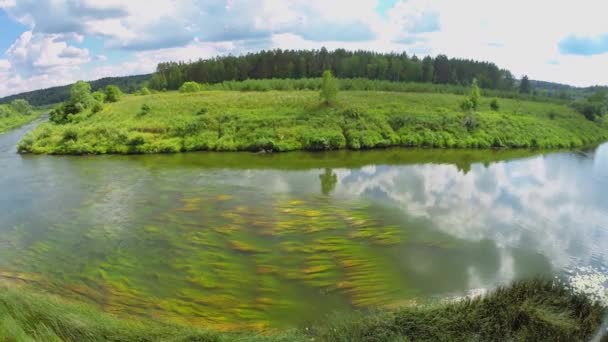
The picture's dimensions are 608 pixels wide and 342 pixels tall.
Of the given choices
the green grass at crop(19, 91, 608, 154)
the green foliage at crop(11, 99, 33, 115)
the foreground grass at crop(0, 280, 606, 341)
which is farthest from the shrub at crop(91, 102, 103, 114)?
the green foliage at crop(11, 99, 33, 115)

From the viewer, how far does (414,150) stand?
117 feet

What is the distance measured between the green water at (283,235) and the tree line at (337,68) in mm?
56187

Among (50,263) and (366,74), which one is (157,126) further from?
(366,74)

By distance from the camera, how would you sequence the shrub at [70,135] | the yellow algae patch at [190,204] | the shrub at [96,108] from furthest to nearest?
the shrub at [96,108] → the shrub at [70,135] → the yellow algae patch at [190,204]

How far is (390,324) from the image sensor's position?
9203 mm

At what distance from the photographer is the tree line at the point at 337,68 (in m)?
80.0

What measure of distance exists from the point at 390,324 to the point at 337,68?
77761 mm

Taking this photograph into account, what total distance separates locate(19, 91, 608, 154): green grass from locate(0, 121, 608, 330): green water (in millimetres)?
7277

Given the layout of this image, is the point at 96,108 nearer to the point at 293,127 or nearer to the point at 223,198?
the point at 293,127

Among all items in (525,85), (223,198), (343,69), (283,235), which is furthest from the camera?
(525,85)

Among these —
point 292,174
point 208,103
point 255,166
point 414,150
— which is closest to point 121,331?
point 292,174

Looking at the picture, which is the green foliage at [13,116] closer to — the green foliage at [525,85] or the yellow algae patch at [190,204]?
the yellow algae patch at [190,204]

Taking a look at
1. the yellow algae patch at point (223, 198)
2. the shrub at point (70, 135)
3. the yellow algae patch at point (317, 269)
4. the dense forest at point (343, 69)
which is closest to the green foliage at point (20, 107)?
the dense forest at point (343, 69)

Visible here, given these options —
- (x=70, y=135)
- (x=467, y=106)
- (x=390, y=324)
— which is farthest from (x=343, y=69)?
(x=390, y=324)
